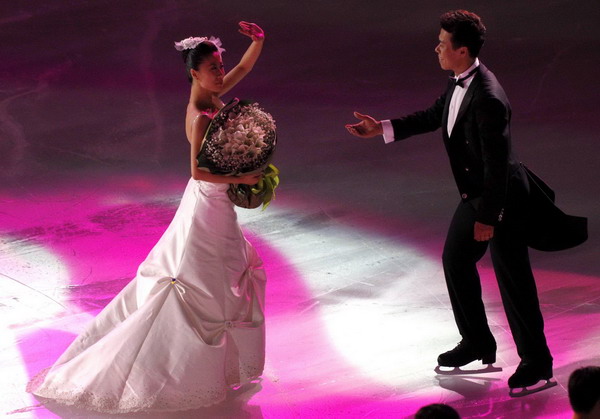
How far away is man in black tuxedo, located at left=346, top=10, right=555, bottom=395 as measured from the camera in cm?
416

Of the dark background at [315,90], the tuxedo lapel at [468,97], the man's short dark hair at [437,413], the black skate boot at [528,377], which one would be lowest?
the black skate boot at [528,377]

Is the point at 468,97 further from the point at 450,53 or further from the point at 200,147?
the point at 200,147

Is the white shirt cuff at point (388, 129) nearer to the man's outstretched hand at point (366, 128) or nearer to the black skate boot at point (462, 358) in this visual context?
the man's outstretched hand at point (366, 128)

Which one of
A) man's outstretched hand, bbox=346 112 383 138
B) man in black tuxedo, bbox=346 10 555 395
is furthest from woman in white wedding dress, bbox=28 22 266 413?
man in black tuxedo, bbox=346 10 555 395

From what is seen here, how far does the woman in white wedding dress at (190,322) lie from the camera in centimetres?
422

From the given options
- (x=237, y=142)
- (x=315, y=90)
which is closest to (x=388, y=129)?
(x=237, y=142)

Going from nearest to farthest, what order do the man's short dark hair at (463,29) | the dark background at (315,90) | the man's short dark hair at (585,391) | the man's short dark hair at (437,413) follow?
the man's short dark hair at (437,413)
the man's short dark hair at (585,391)
the man's short dark hair at (463,29)
the dark background at (315,90)

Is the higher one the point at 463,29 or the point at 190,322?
the point at 463,29

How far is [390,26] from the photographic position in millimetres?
9867

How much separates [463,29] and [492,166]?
0.61m

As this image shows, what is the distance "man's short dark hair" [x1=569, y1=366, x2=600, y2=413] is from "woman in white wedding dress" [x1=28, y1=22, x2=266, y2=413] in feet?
6.00

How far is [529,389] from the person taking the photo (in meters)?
4.37

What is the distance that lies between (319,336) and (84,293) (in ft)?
4.53

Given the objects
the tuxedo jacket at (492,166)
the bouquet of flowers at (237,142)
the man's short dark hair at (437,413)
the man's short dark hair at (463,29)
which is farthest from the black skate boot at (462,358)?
the man's short dark hair at (437,413)
